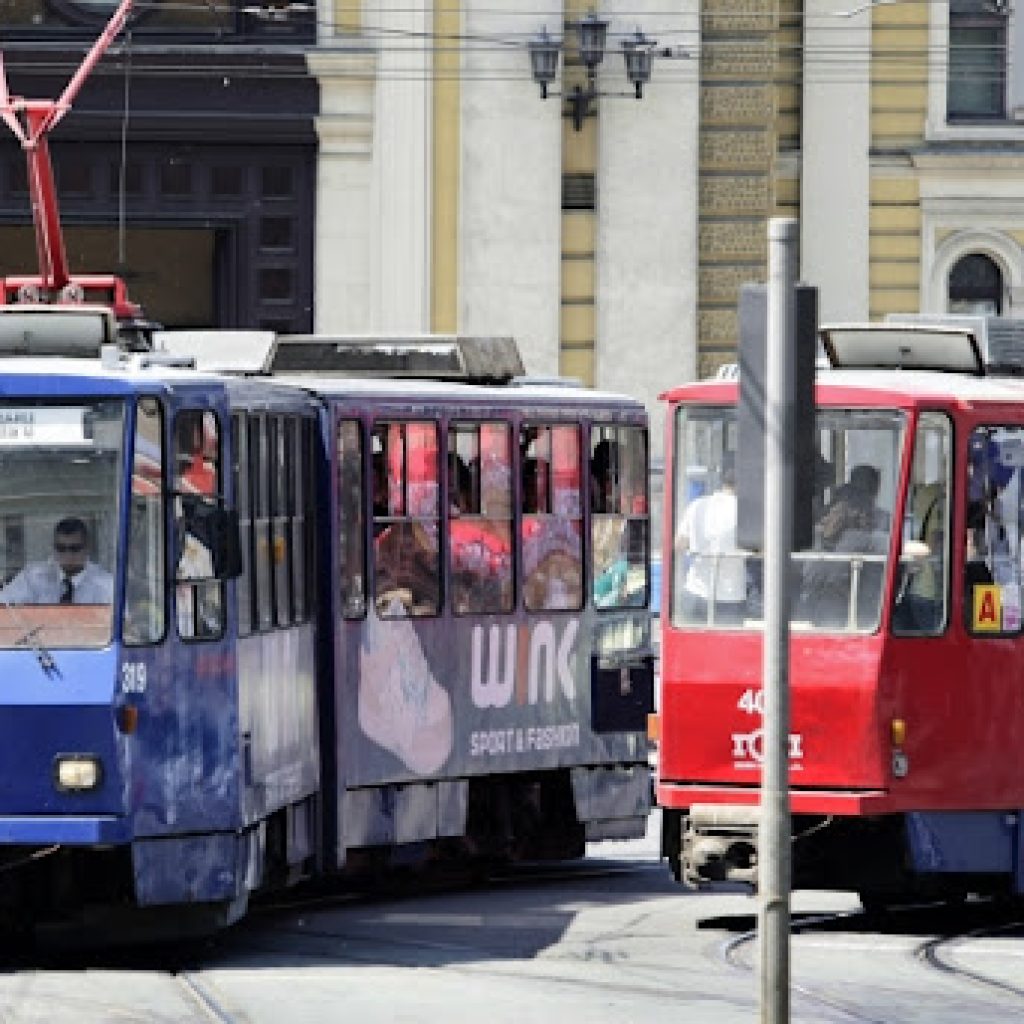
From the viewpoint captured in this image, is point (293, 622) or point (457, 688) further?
point (457, 688)

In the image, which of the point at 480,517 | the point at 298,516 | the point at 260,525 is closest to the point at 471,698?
the point at 480,517

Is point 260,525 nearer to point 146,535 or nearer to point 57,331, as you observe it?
point 57,331

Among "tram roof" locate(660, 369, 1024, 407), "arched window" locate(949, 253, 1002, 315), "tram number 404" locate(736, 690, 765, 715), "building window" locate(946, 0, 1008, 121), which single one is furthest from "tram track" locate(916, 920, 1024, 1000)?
"building window" locate(946, 0, 1008, 121)

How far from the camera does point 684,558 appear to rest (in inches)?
845

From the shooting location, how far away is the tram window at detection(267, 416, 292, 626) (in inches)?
821

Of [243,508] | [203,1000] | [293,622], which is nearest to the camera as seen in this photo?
[203,1000]

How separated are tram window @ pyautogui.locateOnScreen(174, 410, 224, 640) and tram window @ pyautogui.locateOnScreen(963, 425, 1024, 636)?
3.53m

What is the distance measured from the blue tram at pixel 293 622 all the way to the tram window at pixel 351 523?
17 mm

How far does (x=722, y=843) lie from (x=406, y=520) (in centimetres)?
261

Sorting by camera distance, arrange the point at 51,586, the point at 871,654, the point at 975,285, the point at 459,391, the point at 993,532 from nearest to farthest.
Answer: the point at 51,586 < the point at 871,654 < the point at 993,532 < the point at 459,391 < the point at 975,285

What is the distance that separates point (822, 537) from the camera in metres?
21.1

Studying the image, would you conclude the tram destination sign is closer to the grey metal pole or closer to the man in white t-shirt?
the man in white t-shirt

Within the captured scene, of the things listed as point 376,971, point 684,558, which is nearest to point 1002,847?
point 684,558

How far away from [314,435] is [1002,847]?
356 centimetres
